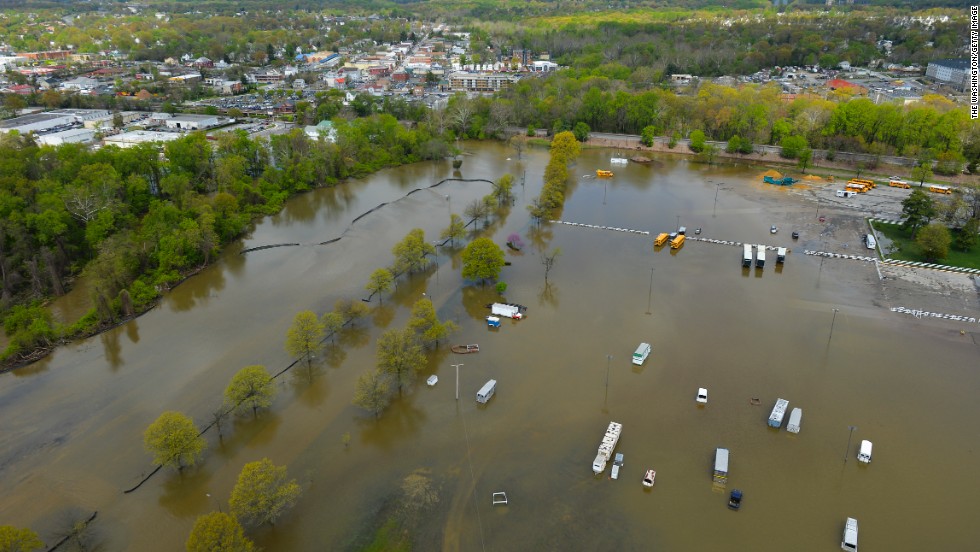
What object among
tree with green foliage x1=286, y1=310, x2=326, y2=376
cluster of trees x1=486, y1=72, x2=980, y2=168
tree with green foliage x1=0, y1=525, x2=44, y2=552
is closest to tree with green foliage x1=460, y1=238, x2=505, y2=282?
tree with green foliage x1=286, y1=310, x2=326, y2=376

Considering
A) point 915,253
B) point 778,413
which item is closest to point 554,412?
point 778,413

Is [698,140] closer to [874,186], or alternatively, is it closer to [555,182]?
[874,186]

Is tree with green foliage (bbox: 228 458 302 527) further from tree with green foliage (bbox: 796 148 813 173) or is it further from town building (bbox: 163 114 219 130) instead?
town building (bbox: 163 114 219 130)

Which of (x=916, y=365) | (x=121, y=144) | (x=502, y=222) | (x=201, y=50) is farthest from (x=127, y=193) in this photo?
(x=201, y=50)

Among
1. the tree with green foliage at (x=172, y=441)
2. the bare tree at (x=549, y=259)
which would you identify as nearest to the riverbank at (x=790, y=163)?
the bare tree at (x=549, y=259)

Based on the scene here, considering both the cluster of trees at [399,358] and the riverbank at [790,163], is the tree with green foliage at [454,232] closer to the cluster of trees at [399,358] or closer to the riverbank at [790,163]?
the cluster of trees at [399,358]

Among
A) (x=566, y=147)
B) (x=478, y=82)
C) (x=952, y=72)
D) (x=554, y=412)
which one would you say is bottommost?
(x=554, y=412)
